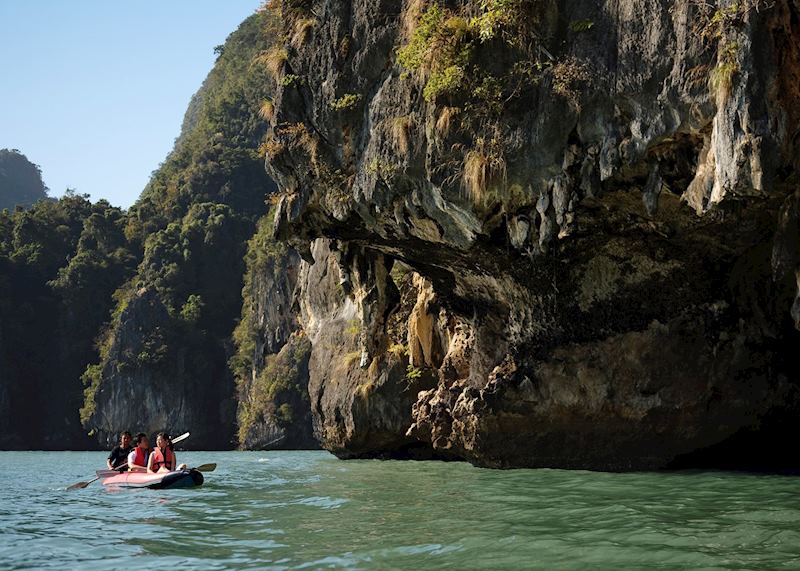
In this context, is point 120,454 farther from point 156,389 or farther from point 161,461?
point 156,389

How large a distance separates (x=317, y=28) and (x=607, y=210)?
20.2 ft

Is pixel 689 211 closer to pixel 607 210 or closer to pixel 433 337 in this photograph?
pixel 607 210

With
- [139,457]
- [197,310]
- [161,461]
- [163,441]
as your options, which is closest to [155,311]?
[197,310]

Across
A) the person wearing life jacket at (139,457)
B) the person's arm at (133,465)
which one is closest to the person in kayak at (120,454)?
the person wearing life jacket at (139,457)

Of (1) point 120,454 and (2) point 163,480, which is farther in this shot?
(1) point 120,454

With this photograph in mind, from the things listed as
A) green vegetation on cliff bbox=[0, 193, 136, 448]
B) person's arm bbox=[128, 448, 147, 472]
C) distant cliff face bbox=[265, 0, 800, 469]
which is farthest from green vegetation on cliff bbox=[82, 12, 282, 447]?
distant cliff face bbox=[265, 0, 800, 469]

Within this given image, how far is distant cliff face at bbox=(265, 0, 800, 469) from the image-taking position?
10.1 m

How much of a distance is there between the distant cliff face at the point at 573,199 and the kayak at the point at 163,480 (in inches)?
183

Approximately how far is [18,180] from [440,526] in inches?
5674

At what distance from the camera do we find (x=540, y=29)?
12000mm

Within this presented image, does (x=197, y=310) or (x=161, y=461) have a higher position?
(x=197, y=310)

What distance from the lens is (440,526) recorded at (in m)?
8.49

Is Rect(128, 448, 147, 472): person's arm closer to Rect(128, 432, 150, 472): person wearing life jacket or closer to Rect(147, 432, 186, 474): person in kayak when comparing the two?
Rect(128, 432, 150, 472): person wearing life jacket

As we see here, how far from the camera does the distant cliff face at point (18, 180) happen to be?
13450 centimetres
